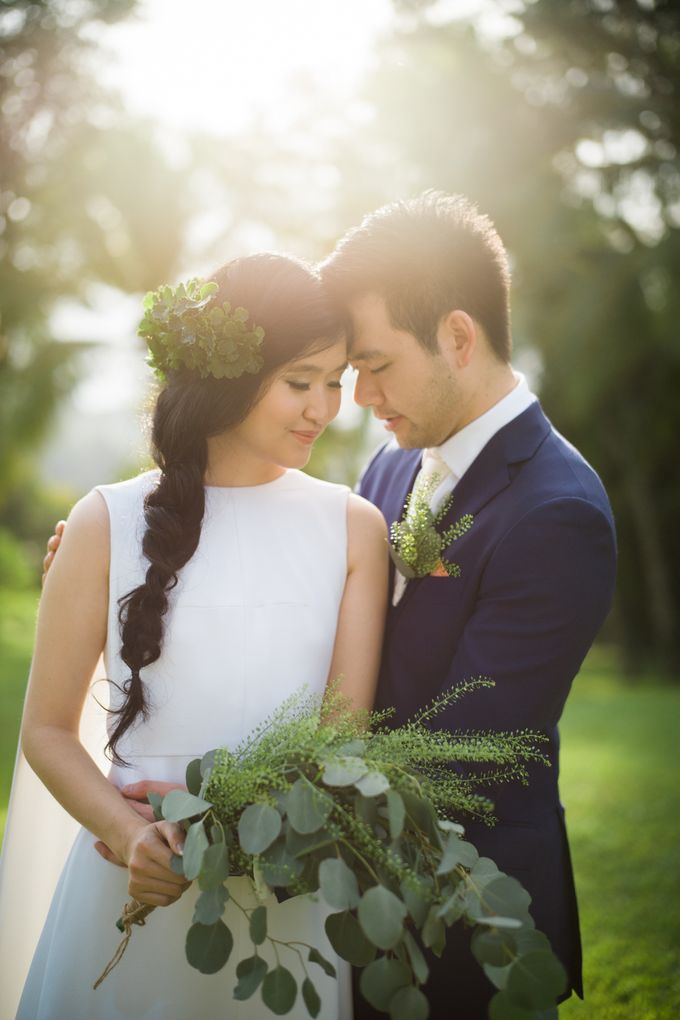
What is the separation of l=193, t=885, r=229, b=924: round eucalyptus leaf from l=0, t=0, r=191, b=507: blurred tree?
12.4 metres

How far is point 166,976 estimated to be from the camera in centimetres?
254

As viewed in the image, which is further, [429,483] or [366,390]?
[366,390]

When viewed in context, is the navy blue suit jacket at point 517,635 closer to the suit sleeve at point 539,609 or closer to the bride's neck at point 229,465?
the suit sleeve at point 539,609

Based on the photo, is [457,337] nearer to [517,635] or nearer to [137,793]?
[517,635]

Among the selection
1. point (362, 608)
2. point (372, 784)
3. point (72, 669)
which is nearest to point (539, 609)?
point (362, 608)

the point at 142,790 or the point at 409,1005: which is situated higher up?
the point at 142,790

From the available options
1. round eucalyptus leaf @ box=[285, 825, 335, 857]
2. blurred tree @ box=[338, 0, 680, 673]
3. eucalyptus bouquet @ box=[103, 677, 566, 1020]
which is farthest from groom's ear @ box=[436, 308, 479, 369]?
blurred tree @ box=[338, 0, 680, 673]

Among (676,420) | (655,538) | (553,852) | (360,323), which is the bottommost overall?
(655,538)

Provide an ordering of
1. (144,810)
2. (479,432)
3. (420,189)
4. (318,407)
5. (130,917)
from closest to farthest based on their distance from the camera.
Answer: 1. (130,917)
2. (144,810)
3. (318,407)
4. (479,432)
5. (420,189)

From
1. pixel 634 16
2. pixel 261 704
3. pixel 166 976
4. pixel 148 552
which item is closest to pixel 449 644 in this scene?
pixel 261 704

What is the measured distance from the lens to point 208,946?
202cm

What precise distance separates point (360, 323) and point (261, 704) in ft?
4.27

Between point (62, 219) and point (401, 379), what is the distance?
44.3 ft

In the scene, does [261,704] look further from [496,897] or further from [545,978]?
[545,978]
